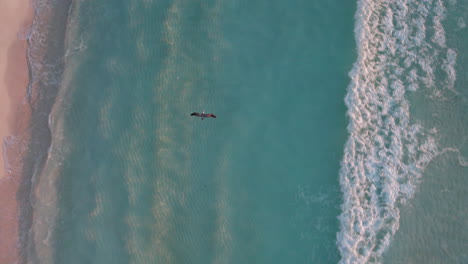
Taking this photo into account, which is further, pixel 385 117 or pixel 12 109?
pixel 12 109

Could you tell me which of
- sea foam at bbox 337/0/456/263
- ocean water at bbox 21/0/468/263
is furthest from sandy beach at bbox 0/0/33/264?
sea foam at bbox 337/0/456/263

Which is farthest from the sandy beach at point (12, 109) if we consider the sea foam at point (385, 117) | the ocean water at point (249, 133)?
the sea foam at point (385, 117)

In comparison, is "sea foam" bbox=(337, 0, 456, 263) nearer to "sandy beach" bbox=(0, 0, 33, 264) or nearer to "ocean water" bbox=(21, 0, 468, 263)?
"ocean water" bbox=(21, 0, 468, 263)

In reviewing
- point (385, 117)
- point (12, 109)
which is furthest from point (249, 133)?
point (12, 109)

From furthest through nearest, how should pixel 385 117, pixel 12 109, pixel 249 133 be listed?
pixel 12 109 → pixel 385 117 → pixel 249 133

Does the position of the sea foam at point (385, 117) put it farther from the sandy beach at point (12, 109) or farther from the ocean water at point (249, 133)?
the sandy beach at point (12, 109)

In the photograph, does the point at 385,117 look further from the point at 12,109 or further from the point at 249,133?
the point at 12,109
